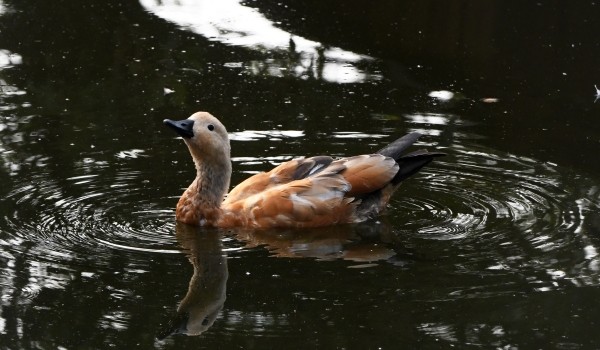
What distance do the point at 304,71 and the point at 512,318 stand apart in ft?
17.3

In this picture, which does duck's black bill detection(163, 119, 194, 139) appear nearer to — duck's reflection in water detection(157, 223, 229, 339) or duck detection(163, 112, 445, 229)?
duck detection(163, 112, 445, 229)

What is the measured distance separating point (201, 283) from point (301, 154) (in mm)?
2501

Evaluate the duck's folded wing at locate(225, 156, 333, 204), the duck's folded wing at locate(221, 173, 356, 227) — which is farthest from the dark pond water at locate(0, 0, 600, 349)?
the duck's folded wing at locate(225, 156, 333, 204)

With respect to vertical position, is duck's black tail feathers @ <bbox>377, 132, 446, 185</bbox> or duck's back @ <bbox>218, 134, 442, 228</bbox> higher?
duck's black tail feathers @ <bbox>377, 132, 446, 185</bbox>

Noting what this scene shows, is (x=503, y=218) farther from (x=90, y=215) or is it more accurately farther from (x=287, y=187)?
(x=90, y=215)

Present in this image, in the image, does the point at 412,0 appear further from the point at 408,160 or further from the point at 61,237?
the point at 61,237

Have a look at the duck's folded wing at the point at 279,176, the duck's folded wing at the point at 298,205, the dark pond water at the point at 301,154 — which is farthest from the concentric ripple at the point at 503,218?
the duck's folded wing at the point at 279,176

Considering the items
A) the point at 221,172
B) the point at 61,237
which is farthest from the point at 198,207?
the point at 61,237

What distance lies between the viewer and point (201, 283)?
720cm

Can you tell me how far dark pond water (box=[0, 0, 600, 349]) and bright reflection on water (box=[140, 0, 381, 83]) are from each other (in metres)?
0.03

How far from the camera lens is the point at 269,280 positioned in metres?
7.20

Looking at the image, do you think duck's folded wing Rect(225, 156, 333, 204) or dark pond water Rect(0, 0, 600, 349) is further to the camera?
duck's folded wing Rect(225, 156, 333, 204)

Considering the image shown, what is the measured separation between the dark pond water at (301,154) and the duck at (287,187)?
150 mm

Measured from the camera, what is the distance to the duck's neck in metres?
8.38
